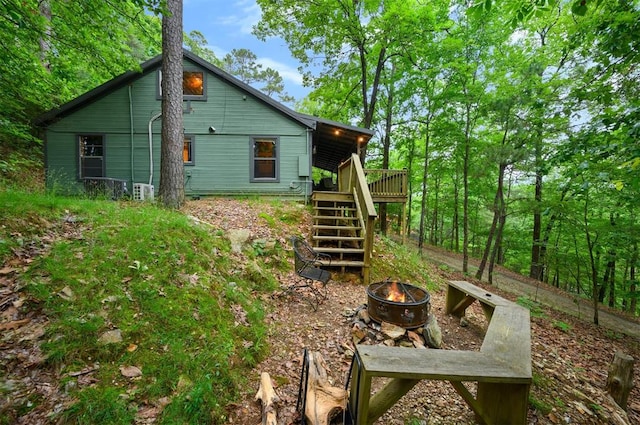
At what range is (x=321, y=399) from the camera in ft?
7.79

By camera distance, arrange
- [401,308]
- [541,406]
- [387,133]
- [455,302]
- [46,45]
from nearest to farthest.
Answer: [541,406] < [401,308] < [455,302] < [46,45] < [387,133]

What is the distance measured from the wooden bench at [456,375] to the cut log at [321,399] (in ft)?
0.49

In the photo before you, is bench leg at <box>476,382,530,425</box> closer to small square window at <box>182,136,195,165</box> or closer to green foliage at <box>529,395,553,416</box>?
green foliage at <box>529,395,553,416</box>

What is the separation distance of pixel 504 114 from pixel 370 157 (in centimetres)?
955

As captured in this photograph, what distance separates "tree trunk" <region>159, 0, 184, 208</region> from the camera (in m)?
6.33

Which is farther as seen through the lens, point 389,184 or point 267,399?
point 389,184

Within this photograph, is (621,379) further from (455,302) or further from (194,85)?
(194,85)

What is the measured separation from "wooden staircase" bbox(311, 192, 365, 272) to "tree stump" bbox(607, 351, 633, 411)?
12.4 feet

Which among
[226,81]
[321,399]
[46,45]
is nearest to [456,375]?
[321,399]

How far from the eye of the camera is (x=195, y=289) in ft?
11.0

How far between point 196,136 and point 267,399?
10.1 metres

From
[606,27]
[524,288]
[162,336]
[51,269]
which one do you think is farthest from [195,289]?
[524,288]

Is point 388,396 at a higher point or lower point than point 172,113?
lower

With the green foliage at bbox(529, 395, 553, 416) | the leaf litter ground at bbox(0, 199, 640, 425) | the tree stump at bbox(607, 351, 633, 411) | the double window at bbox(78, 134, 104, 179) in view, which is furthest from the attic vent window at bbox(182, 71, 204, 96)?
the tree stump at bbox(607, 351, 633, 411)
